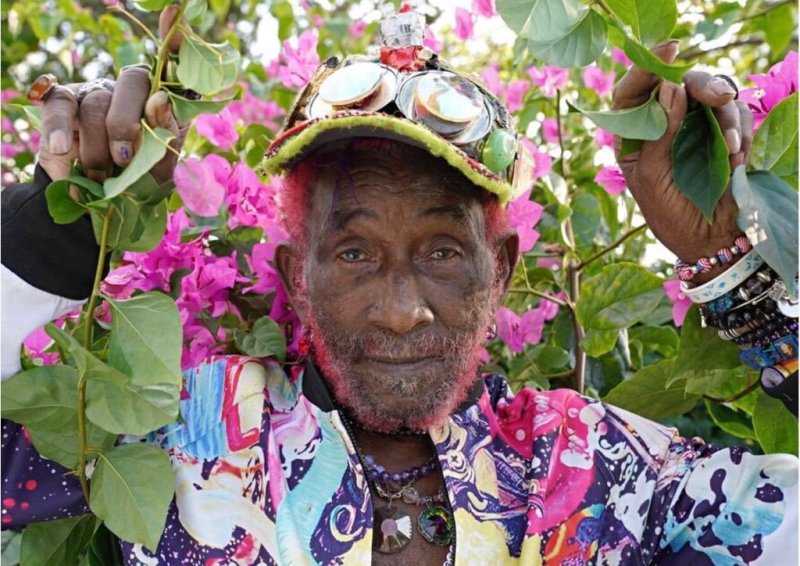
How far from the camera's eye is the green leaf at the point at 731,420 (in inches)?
74.5

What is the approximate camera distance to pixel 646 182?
4.83ft

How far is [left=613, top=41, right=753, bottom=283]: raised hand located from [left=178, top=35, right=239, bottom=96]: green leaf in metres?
0.55

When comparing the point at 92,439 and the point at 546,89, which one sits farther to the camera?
the point at 546,89

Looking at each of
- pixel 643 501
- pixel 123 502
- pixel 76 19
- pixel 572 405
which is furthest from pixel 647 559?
pixel 76 19

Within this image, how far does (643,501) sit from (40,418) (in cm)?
91

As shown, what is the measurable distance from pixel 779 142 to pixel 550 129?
901 mm

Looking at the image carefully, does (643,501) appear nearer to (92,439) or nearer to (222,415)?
(222,415)

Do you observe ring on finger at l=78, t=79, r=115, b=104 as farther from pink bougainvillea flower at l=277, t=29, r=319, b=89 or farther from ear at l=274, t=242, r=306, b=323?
pink bougainvillea flower at l=277, t=29, r=319, b=89

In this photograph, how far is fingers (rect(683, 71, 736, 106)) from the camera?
53.1 inches

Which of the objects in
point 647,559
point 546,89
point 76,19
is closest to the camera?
point 647,559

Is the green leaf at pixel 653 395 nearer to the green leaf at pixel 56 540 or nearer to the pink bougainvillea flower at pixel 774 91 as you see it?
the pink bougainvillea flower at pixel 774 91

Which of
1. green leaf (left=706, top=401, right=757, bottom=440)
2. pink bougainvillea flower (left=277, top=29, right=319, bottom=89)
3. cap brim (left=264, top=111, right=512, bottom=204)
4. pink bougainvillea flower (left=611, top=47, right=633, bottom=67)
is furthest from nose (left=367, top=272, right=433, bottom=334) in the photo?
pink bougainvillea flower (left=611, top=47, right=633, bottom=67)

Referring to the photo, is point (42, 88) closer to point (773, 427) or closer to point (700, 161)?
point (700, 161)

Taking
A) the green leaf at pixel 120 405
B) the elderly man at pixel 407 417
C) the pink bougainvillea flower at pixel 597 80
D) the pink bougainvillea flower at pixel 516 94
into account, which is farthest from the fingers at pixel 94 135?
the pink bougainvillea flower at pixel 597 80
